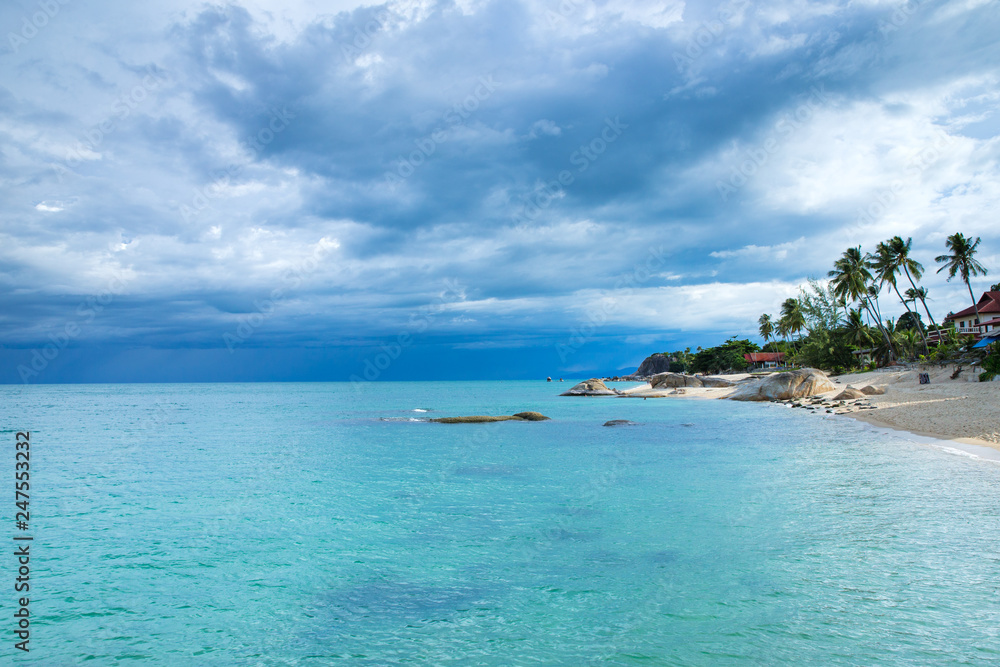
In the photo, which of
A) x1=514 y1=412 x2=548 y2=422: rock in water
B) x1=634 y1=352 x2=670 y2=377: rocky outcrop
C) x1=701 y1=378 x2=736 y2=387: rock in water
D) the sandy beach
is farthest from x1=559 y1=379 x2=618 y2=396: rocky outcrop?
x1=634 y1=352 x2=670 y2=377: rocky outcrop

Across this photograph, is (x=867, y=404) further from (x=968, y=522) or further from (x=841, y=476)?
(x=968, y=522)

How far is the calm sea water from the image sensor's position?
6.35 meters

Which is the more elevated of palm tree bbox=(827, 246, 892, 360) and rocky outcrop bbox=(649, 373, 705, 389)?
palm tree bbox=(827, 246, 892, 360)

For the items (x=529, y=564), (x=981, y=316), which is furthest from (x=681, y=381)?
(x=529, y=564)

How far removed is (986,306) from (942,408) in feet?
238

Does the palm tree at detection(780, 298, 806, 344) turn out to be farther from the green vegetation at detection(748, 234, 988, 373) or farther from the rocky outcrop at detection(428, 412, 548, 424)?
the rocky outcrop at detection(428, 412, 548, 424)

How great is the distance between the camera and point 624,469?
61.9 ft

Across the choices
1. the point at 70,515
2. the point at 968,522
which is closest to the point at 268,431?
the point at 70,515

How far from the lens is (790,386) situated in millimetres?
53000

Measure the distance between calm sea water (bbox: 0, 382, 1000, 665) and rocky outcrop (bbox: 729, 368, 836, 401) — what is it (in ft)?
114

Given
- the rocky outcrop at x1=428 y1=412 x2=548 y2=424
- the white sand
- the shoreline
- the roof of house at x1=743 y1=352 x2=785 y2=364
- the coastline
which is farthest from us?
the roof of house at x1=743 y1=352 x2=785 y2=364

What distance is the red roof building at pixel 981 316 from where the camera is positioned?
259ft

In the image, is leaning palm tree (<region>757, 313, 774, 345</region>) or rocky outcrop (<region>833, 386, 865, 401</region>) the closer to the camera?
rocky outcrop (<region>833, 386, 865, 401</region>)

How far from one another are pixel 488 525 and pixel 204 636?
19.5ft
